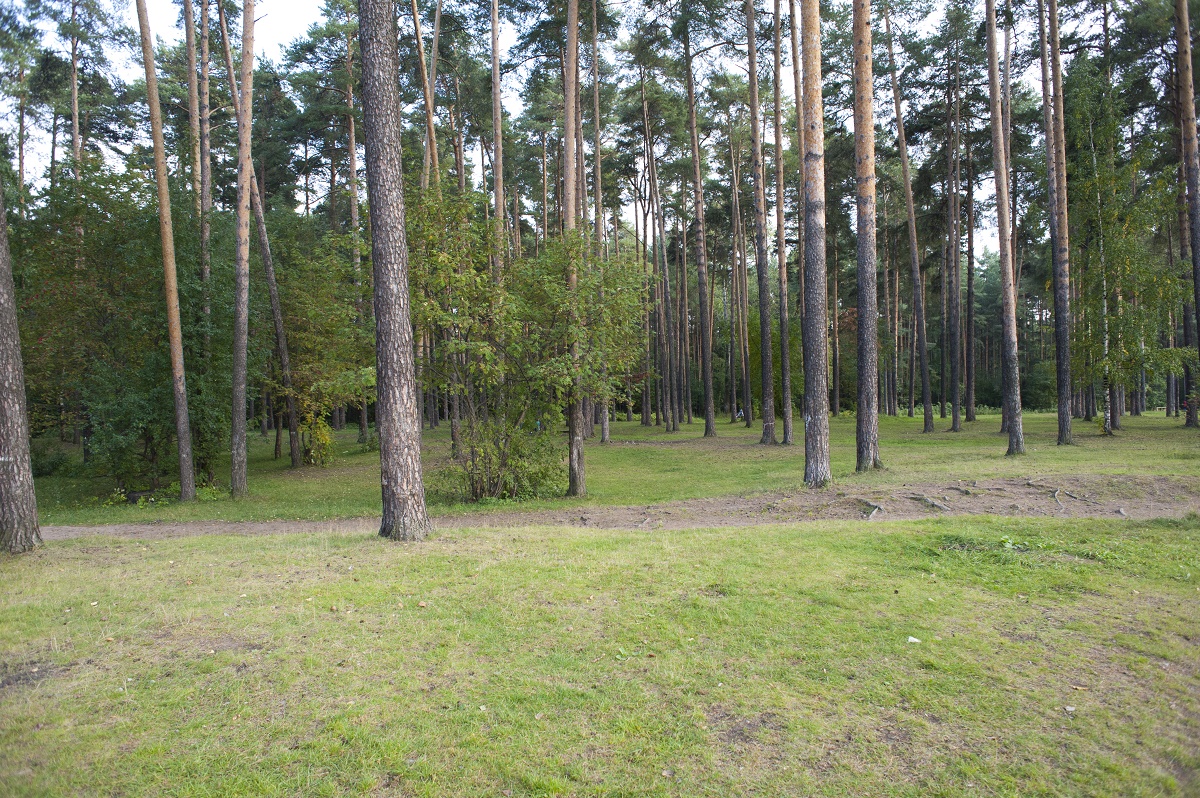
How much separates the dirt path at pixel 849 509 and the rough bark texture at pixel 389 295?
1.83 m

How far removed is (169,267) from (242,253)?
1.46 meters

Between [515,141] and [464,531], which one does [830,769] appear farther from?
[515,141]

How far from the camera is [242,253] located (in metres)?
14.9

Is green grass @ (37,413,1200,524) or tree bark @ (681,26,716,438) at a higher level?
tree bark @ (681,26,716,438)

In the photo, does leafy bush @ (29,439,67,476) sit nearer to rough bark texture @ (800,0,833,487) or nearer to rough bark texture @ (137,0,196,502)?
rough bark texture @ (137,0,196,502)

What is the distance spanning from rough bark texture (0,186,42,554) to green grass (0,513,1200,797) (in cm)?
74

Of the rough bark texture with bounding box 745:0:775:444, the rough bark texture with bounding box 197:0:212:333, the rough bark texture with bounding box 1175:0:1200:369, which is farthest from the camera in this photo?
the rough bark texture with bounding box 745:0:775:444

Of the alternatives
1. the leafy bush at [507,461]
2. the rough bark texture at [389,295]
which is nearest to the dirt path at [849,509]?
the leafy bush at [507,461]

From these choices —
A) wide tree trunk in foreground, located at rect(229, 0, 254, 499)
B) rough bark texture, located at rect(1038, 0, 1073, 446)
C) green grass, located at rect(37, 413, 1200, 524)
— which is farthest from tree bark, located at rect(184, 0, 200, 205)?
rough bark texture, located at rect(1038, 0, 1073, 446)

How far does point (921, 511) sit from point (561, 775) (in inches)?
320

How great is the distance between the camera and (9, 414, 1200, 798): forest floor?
10.5 feet

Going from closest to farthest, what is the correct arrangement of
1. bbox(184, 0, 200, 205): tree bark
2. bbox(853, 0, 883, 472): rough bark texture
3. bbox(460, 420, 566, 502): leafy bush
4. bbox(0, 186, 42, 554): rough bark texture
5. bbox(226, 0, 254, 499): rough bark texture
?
bbox(0, 186, 42, 554): rough bark texture
bbox(853, 0, 883, 472): rough bark texture
bbox(460, 420, 566, 502): leafy bush
bbox(226, 0, 254, 499): rough bark texture
bbox(184, 0, 200, 205): tree bark

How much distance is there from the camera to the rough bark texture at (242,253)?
574 inches

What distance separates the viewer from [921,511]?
965 centimetres
